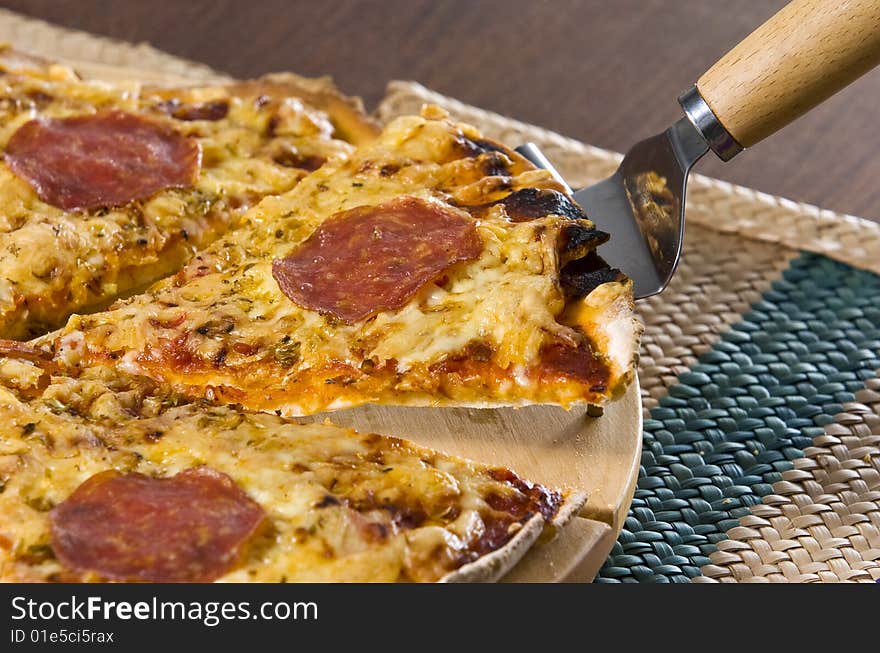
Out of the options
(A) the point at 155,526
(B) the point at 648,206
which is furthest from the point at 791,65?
(A) the point at 155,526

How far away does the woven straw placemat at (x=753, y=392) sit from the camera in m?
3.90

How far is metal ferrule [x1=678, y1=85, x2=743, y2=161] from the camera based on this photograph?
12.9ft

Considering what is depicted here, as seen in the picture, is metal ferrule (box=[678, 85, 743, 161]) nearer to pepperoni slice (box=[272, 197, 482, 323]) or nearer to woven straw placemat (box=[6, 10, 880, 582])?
pepperoni slice (box=[272, 197, 482, 323])

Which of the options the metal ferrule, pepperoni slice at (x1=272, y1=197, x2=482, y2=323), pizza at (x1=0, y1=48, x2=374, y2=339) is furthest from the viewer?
pizza at (x1=0, y1=48, x2=374, y2=339)

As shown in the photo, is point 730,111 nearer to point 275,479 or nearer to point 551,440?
point 551,440

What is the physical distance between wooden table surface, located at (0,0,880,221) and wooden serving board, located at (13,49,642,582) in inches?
107

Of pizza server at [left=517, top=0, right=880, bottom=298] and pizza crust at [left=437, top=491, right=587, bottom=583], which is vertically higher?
pizza server at [left=517, top=0, right=880, bottom=298]

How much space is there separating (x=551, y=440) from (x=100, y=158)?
2075 millimetres

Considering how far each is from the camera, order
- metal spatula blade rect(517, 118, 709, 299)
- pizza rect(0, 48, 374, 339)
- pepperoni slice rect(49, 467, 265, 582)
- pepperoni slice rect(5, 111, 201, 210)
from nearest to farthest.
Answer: pepperoni slice rect(49, 467, 265, 582) → metal spatula blade rect(517, 118, 709, 299) → pizza rect(0, 48, 374, 339) → pepperoni slice rect(5, 111, 201, 210)

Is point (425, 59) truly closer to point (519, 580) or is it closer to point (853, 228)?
point (853, 228)

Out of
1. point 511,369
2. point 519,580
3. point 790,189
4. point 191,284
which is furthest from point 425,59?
point 519,580

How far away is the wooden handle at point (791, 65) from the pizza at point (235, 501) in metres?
1.42

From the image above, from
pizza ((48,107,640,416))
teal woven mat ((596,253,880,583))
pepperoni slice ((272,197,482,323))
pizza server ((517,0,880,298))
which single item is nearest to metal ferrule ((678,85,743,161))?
pizza server ((517,0,880,298))

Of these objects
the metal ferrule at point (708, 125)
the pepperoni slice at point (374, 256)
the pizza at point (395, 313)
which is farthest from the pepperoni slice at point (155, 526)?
the metal ferrule at point (708, 125)
